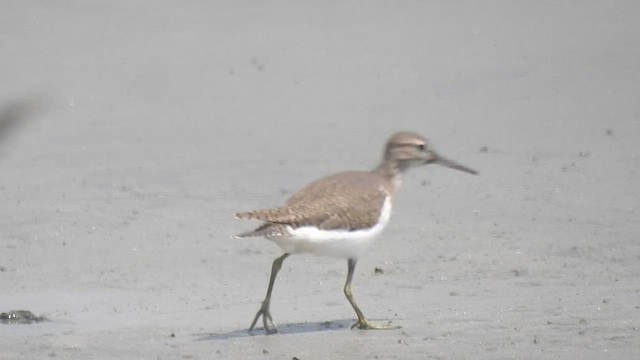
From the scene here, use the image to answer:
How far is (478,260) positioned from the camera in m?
6.39

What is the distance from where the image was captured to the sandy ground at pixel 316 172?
5.39 metres

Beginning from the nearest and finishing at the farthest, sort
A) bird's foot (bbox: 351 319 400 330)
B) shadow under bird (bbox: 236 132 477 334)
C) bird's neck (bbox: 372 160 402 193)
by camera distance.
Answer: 1. shadow under bird (bbox: 236 132 477 334)
2. bird's foot (bbox: 351 319 400 330)
3. bird's neck (bbox: 372 160 402 193)

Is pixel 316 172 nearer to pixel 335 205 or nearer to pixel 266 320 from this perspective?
pixel 335 205

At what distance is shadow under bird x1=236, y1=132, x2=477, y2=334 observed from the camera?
17.0 feet

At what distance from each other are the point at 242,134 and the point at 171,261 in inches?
90.9

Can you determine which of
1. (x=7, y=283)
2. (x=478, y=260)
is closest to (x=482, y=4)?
(x=478, y=260)

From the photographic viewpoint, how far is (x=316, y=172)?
311 inches

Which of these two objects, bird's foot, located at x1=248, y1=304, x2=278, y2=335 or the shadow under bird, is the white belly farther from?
bird's foot, located at x1=248, y1=304, x2=278, y2=335

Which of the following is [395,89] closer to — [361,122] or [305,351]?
[361,122]

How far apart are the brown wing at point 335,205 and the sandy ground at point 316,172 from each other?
52 cm

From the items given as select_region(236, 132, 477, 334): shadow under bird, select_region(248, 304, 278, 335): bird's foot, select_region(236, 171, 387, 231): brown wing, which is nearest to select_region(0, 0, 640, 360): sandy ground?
select_region(248, 304, 278, 335): bird's foot

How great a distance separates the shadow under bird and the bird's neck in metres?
0.02

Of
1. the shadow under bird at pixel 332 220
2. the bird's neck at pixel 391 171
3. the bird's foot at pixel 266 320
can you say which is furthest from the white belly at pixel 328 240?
the bird's neck at pixel 391 171

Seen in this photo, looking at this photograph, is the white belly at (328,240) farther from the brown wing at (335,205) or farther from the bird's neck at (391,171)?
the bird's neck at (391,171)
